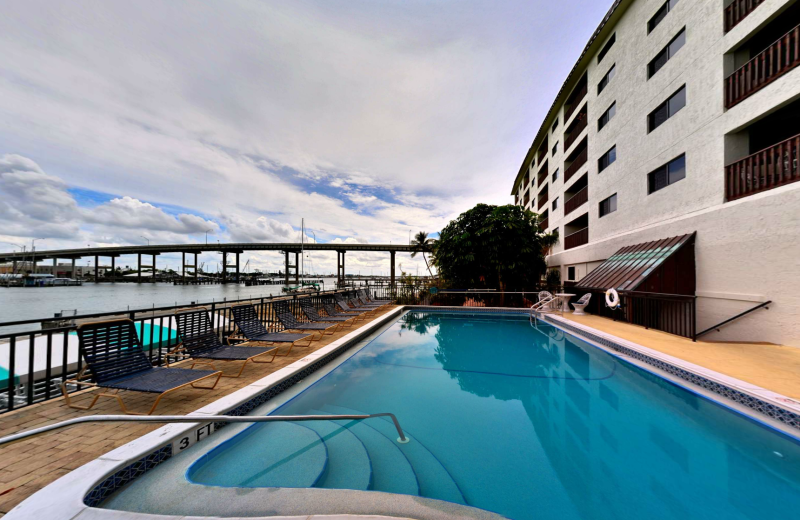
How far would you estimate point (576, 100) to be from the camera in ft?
58.1

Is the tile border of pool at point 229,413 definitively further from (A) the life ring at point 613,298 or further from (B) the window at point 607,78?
(B) the window at point 607,78

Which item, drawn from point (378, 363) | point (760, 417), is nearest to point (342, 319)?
point (378, 363)

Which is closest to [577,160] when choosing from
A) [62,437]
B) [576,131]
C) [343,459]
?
[576,131]

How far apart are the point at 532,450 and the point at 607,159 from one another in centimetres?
1514

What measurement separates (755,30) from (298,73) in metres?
13.4

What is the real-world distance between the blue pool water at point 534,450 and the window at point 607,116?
509 inches

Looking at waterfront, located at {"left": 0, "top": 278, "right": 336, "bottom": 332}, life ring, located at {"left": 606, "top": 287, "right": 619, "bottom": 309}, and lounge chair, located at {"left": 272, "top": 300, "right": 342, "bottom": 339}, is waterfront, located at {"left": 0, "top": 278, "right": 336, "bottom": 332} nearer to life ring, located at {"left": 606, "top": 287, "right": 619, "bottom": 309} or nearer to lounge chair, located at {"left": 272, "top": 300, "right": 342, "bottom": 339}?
lounge chair, located at {"left": 272, "top": 300, "right": 342, "bottom": 339}

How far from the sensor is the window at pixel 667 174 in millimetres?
9031

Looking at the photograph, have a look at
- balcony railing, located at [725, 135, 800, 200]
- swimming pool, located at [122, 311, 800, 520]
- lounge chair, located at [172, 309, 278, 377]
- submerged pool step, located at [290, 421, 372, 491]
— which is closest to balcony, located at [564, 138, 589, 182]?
balcony railing, located at [725, 135, 800, 200]

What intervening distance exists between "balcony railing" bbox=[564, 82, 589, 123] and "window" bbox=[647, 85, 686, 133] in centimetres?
687

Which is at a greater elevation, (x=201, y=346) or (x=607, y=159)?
(x=607, y=159)

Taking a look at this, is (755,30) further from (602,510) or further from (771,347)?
(602,510)

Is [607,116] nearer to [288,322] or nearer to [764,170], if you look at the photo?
[764,170]

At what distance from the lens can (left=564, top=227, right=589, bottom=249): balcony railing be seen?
51.2 feet
